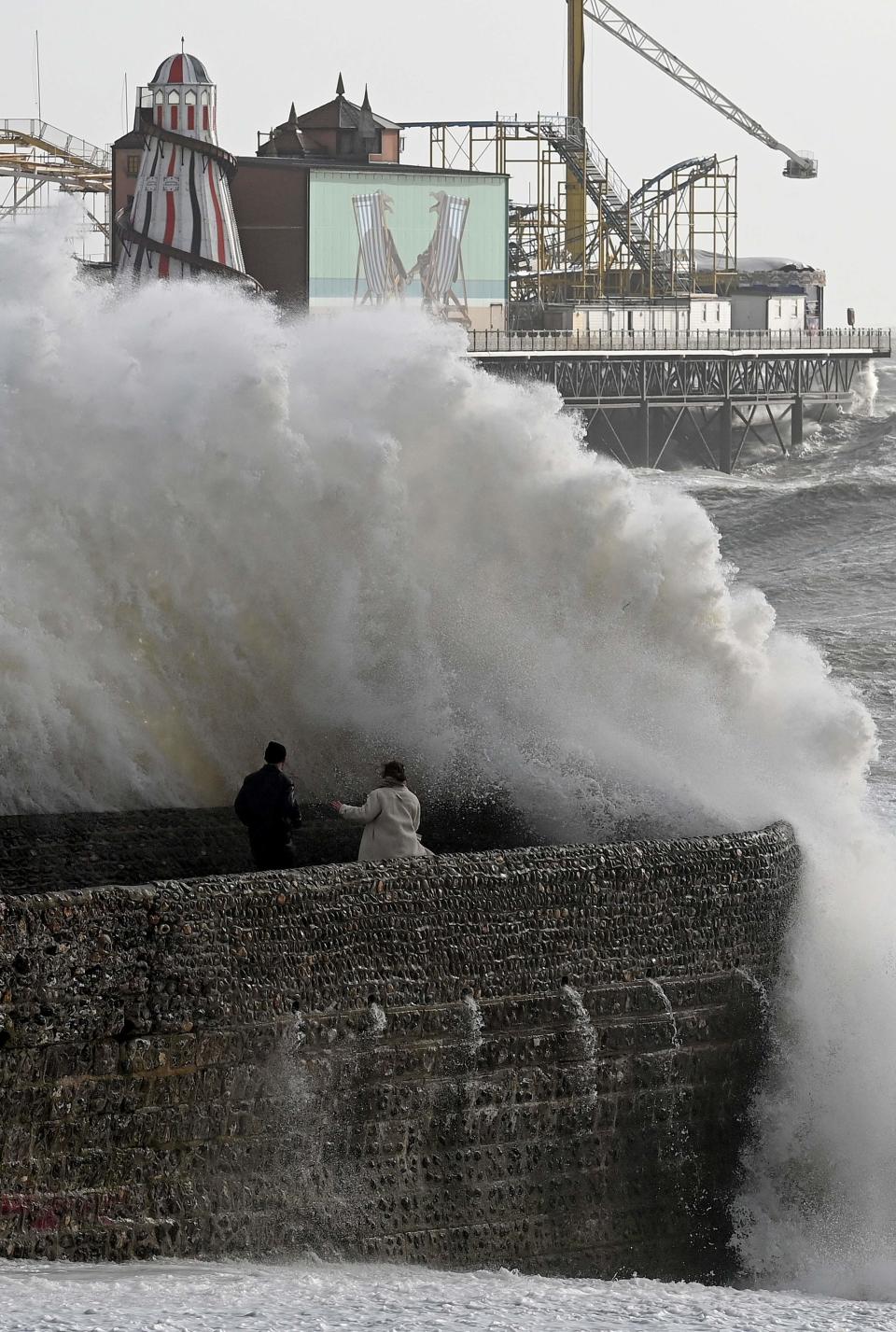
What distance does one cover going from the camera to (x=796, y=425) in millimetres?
63438

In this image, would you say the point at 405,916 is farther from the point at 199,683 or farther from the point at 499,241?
the point at 499,241

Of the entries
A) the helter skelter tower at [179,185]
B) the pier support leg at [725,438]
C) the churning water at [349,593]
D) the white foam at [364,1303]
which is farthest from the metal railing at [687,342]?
the white foam at [364,1303]

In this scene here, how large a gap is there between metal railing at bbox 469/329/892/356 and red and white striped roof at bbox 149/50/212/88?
13059 mm

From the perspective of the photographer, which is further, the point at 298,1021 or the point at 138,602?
the point at 138,602

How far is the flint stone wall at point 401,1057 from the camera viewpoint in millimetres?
7445

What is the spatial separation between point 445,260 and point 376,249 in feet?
11.6

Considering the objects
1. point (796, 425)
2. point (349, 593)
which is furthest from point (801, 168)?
point (349, 593)

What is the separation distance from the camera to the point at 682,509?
43.0 feet

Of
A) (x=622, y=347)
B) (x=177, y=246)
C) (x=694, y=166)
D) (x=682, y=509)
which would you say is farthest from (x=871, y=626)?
(x=694, y=166)

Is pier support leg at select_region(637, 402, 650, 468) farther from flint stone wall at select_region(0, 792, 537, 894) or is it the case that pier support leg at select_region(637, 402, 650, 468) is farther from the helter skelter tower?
flint stone wall at select_region(0, 792, 537, 894)

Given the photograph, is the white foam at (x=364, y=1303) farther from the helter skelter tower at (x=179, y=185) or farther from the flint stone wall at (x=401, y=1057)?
the helter skelter tower at (x=179, y=185)

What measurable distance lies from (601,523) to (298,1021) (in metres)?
5.65

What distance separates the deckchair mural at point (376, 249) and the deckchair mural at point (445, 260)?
→ 139 centimetres

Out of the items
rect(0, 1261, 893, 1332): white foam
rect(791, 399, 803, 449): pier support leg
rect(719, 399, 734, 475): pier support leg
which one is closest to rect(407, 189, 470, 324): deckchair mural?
rect(719, 399, 734, 475): pier support leg
